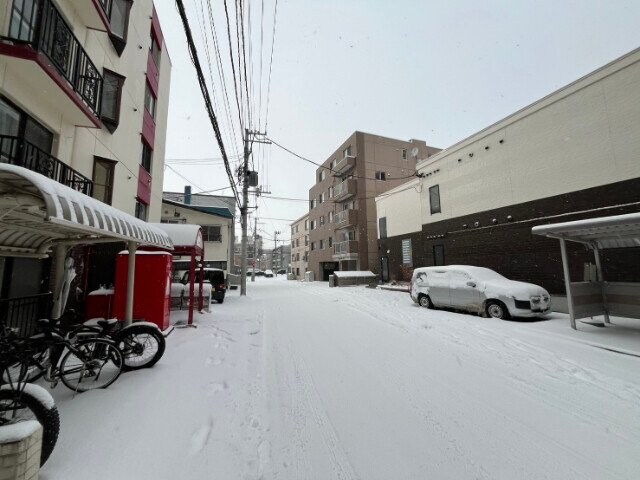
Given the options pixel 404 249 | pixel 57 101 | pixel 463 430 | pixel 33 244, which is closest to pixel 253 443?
pixel 463 430

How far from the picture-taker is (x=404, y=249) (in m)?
19.4

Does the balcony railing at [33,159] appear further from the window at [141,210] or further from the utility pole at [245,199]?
the utility pole at [245,199]

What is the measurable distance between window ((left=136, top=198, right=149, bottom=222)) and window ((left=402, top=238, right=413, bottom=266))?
15.2 metres

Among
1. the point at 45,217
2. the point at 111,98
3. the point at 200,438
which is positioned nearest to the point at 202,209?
the point at 111,98

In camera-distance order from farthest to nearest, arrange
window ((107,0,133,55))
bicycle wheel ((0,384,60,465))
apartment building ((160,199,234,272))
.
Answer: apartment building ((160,199,234,272)) → window ((107,0,133,55)) → bicycle wheel ((0,384,60,465))

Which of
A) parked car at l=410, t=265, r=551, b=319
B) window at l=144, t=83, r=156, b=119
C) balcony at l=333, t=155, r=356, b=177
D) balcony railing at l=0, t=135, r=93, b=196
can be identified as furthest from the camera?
balcony at l=333, t=155, r=356, b=177

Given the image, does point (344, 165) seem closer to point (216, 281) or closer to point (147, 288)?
point (216, 281)

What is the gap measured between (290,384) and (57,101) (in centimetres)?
767

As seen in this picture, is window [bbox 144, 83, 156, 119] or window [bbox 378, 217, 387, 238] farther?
window [bbox 378, 217, 387, 238]

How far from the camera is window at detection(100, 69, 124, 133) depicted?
8.48 m

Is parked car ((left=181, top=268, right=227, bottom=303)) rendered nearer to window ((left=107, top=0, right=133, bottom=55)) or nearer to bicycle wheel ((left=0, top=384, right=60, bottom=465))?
window ((left=107, top=0, right=133, bottom=55))

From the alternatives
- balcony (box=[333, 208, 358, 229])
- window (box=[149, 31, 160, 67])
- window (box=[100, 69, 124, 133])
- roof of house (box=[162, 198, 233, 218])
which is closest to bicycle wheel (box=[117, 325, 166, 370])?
window (box=[100, 69, 124, 133])

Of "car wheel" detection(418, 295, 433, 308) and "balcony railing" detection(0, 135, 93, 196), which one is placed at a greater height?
"balcony railing" detection(0, 135, 93, 196)

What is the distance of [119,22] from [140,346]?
34.9ft
